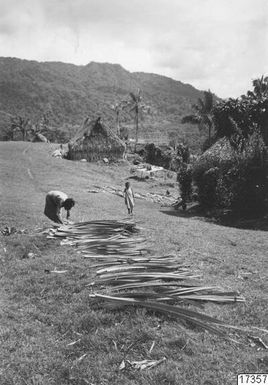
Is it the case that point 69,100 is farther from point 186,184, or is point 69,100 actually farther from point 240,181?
point 240,181

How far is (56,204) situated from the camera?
13.3 metres

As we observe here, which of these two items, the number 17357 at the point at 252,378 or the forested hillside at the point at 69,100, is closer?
the number 17357 at the point at 252,378

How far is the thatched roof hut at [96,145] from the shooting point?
41.2m

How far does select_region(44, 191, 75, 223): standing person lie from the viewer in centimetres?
1316

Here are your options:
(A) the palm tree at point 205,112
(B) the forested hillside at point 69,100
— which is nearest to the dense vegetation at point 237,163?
(A) the palm tree at point 205,112

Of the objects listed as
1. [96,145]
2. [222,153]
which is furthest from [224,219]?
[96,145]

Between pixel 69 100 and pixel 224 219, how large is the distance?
118 metres

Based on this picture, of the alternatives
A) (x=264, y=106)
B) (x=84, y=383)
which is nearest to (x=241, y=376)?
(x=84, y=383)

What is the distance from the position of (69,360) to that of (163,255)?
421cm

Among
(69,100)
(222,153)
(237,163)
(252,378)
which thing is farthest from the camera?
(69,100)

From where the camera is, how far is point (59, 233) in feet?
38.3

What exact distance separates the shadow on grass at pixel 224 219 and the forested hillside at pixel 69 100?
215ft

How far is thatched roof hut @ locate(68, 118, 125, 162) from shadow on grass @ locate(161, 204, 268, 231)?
722 inches

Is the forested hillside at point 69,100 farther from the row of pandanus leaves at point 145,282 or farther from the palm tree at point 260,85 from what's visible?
the row of pandanus leaves at point 145,282
